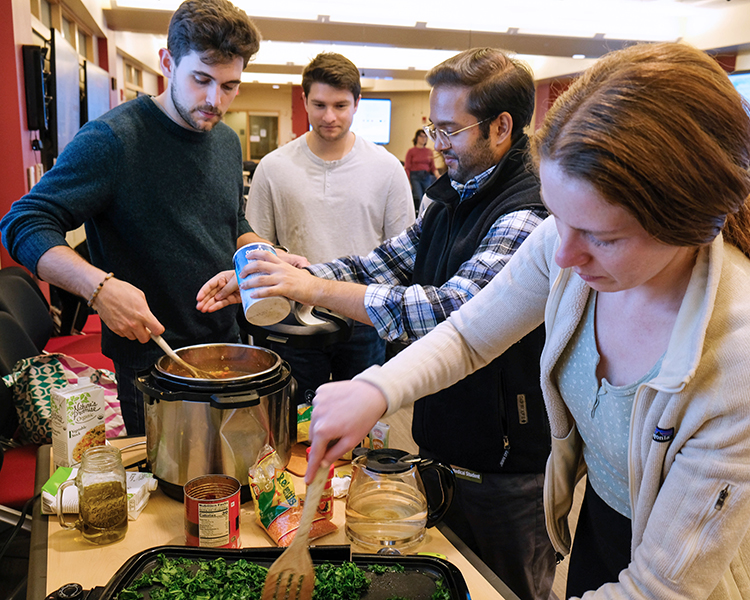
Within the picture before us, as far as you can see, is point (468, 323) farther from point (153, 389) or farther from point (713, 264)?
point (153, 389)

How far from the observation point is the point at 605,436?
99 cm

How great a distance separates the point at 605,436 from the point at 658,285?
10.0 inches

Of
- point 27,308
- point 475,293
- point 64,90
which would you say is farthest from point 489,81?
point 64,90

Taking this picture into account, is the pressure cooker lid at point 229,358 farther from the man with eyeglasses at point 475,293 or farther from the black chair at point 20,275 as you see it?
the black chair at point 20,275

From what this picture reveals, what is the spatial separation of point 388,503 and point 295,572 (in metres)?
0.28

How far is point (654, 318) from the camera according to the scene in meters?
0.93

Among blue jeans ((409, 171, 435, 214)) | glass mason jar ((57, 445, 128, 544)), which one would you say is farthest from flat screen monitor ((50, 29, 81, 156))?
blue jeans ((409, 171, 435, 214))

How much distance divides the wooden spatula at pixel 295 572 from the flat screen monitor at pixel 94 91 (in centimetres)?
446

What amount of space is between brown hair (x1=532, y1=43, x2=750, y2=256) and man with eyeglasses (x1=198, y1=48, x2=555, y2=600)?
0.69 m

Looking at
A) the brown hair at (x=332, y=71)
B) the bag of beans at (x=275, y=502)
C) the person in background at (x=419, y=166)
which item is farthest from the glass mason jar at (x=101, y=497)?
the person in background at (x=419, y=166)

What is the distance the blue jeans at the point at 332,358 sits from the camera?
8.07 feet

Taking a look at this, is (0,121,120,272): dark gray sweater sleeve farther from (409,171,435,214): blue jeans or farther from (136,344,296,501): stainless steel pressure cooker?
(409,171,435,214): blue jeans

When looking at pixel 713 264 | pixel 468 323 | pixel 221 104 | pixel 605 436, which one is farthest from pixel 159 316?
pixel 713 264

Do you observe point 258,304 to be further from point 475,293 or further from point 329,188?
point 329,188
